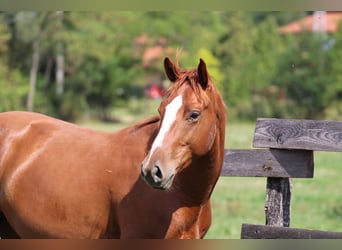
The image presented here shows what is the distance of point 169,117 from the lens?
11.9ft

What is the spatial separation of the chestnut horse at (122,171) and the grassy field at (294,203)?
3.00 metres

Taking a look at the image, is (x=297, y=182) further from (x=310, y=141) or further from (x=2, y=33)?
(x=2, y=33)

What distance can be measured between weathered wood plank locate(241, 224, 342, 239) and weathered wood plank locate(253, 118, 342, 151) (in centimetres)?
62

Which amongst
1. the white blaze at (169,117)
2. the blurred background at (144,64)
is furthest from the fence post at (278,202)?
the blurred background at (144,64)

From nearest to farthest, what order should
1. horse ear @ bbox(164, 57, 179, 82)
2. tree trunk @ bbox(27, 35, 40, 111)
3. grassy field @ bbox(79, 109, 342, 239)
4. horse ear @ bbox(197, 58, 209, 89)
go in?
horse ear @ bbox(197, 58, 209, 89), horse ear @ bbox(164, 57, 179, 82), grassy field @ bbox(79, 109, 342, 239), tree trunk @ bbox(27, 35, 40, 111)

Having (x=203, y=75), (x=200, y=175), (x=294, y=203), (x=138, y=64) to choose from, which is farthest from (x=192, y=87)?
(x=138, y=64)

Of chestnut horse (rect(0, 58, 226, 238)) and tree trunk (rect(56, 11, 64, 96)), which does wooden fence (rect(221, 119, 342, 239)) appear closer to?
chestnut horse (rect(0, 58, 226, 238))

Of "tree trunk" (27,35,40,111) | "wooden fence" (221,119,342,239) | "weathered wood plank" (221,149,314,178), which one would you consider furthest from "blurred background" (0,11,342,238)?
"wooden fence" (221,119,342,239)

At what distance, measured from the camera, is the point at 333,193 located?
427 inches

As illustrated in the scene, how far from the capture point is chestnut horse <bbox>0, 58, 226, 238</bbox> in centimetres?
368

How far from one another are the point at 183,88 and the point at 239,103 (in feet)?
95.5

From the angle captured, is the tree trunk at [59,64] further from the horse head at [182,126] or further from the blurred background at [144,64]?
the horse head at [182,126]

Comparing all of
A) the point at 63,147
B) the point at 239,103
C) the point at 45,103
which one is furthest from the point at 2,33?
the point at 63,147

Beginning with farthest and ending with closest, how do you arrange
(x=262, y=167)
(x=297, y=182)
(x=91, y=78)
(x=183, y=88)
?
(x=91, y=78), (x=297, y=182), (x=262, y=167), (x=183, y=88)
